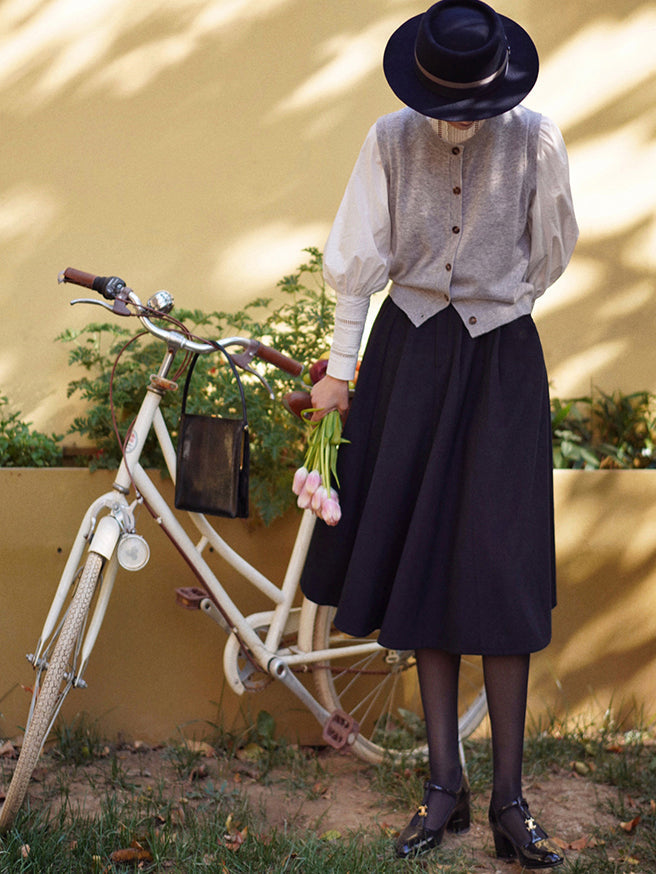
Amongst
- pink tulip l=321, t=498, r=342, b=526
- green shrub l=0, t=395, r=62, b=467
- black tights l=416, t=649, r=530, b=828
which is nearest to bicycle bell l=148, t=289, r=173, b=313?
pink tulip l=321, t=498, r=342, b=526

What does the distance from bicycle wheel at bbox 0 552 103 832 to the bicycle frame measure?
0.12 feet

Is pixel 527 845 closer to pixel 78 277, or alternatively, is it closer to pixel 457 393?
pixel 457 393

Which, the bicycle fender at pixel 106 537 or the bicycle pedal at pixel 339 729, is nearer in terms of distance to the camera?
the bicycle fender at pixel 106 537

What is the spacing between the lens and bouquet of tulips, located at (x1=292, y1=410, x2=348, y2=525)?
7.51ft

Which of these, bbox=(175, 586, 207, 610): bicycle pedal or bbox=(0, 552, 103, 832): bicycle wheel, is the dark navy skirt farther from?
bbox=(0, 552, 103, 832): bicycle wheel

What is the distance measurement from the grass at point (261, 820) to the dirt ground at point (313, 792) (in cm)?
1

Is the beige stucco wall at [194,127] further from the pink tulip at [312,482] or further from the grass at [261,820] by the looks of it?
the grass at [261,820]

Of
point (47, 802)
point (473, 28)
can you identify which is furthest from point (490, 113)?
point (47, 802)

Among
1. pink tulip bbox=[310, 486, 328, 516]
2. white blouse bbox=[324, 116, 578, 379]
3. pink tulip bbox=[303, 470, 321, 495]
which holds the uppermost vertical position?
white blouse bbox=[324, 116, 578, 379]

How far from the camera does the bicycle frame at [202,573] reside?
2393mm

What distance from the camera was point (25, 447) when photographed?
10.3ft

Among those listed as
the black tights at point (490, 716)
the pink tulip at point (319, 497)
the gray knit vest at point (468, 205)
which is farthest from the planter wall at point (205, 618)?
the gray knit vest at point (468, 205)

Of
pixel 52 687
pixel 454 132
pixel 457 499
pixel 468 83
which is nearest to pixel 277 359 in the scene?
pixel 457 499

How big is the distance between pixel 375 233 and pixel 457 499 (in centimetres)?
70
